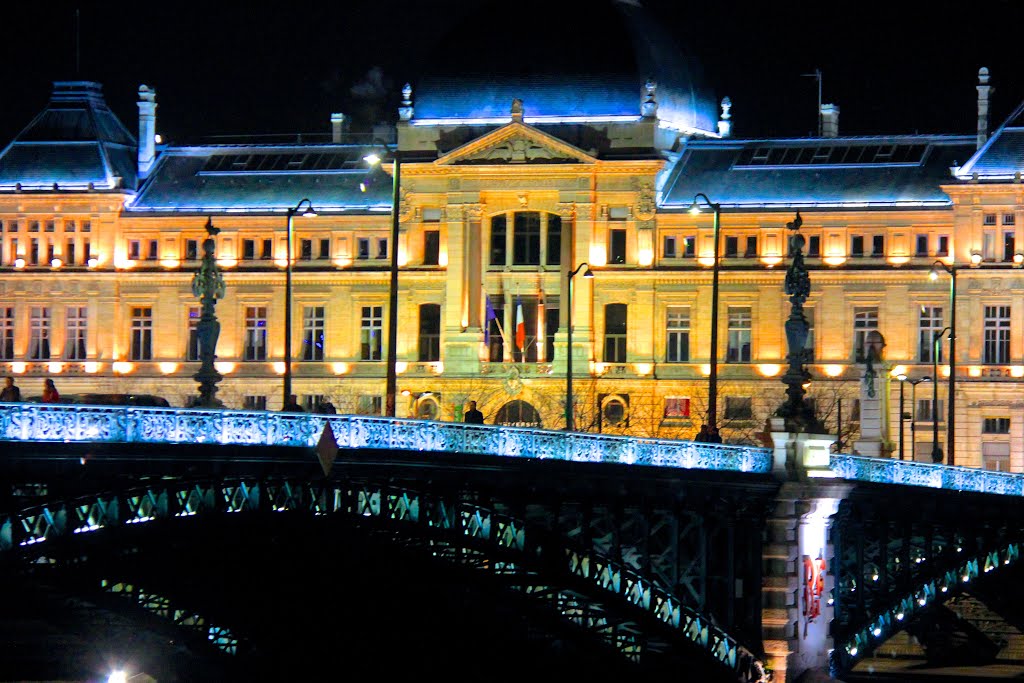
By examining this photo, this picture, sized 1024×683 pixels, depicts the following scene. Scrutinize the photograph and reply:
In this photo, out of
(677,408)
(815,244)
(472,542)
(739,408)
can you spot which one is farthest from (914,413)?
(472,542)

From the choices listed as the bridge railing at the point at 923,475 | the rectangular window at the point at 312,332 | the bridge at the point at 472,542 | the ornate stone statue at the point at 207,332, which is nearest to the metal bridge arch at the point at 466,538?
the bridge at the point at 472,542

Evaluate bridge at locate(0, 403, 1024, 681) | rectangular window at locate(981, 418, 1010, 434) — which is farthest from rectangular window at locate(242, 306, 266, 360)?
bridge at locate(0, 403, 1024, 681)

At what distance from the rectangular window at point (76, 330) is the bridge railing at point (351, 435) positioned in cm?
8765

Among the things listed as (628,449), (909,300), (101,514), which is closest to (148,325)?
(909,300)

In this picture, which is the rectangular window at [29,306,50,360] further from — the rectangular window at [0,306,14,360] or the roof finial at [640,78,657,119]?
the roof finial at [640,78,657,119]

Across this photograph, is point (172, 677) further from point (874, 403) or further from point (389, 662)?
point (874, 403)

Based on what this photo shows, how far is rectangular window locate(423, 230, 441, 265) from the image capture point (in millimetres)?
163250

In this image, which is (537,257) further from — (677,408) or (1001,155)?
(1001,155)

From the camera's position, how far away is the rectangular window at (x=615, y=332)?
528ft

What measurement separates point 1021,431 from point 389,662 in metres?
69.2

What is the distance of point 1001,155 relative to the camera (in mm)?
156250

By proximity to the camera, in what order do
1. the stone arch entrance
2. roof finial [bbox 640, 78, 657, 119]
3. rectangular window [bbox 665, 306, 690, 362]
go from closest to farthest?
the stone arch entrance → rectangular window [bbox 665, 306, 690, 362] → roof finial [bbox 640, 78, 657, 119]

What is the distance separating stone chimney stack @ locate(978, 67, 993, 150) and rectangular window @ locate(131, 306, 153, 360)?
142ft

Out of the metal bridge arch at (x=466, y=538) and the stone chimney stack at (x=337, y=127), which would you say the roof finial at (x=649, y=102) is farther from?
the metal bridge arch at (x=466, y=538)
